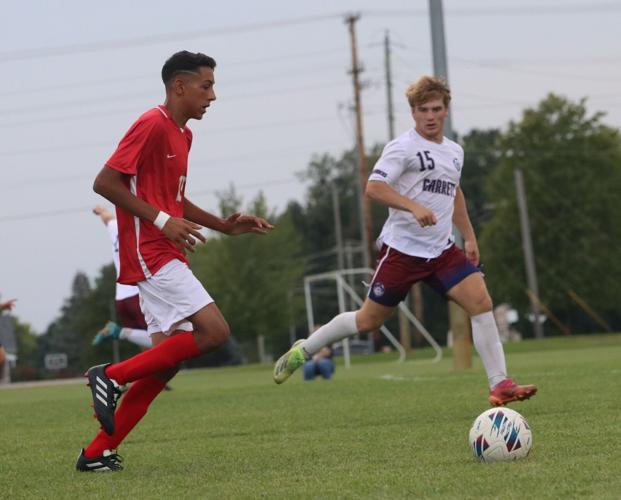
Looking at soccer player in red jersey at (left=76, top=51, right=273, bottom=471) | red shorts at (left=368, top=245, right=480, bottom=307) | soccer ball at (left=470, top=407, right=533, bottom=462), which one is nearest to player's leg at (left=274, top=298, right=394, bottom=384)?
red shorts at (left=368, top=245, right=480, bottom=307)

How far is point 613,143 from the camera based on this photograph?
7050 cm

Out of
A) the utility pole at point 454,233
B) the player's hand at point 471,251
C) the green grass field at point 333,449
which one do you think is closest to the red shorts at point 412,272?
the player's hand at point 471,251

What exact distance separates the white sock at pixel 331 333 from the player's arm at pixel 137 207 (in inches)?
122

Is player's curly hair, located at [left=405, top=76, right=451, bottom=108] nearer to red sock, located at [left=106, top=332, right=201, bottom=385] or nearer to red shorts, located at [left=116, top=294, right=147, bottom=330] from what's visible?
red sock, located at [left=106, top=332, right=201, bottom=385]

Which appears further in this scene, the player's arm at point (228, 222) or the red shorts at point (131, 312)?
the red shorts at point (131, 312)

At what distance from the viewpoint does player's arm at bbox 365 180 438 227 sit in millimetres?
8086

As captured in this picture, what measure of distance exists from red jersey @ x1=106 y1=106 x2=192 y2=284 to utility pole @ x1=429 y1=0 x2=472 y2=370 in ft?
40.4

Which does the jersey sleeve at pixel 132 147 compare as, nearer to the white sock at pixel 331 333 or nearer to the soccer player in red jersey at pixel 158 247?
the soccer player in red jersey at pixel 158 247

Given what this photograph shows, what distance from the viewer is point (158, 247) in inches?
258

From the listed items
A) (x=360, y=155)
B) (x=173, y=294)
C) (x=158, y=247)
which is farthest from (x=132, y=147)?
(x=360, y=155)

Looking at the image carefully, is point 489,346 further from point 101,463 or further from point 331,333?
point 101,463

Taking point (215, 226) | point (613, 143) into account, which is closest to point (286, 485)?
point (215, 226)

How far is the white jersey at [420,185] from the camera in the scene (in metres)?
8.84

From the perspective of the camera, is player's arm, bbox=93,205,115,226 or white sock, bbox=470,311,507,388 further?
player's arm, bbox=93,205,115,226
